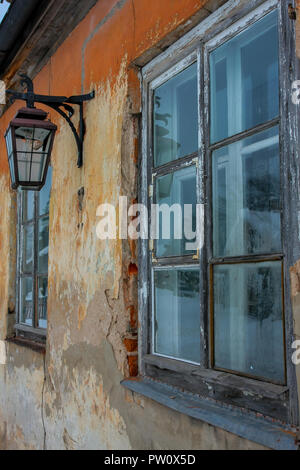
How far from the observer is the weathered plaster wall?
2.09 metres

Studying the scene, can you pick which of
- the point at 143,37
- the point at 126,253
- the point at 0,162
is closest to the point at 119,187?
the point at 126,253

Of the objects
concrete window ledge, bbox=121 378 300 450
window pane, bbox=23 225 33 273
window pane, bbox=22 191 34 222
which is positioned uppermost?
window pane, bbox=22 191 34 222

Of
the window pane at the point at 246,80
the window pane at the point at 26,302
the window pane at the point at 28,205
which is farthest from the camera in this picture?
the window pane at the point at 28,205

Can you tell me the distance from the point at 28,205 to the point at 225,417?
10.1ft

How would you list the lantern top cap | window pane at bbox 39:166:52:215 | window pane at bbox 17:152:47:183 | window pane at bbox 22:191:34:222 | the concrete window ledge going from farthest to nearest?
1. window pane at bbox 22:191:34:222
2. window pane at bbox 39:166:52:215
3. window pane at bbox 17:152:47:183
4. the lantern top cap
5. the concrete window ledge

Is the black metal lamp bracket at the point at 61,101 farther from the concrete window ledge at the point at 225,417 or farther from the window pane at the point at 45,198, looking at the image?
the concrete window ledge at the point at 225,417

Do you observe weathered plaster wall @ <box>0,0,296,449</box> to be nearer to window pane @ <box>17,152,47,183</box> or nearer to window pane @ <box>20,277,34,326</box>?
window pane @ <box>17,152,47,183</box>

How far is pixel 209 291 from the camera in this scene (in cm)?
182

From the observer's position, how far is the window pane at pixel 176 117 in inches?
80.7

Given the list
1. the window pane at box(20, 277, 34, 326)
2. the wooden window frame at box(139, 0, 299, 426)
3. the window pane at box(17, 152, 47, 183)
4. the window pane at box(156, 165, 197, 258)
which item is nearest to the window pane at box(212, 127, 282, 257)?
the wooden window frame at box(139, 0, 299, 426)

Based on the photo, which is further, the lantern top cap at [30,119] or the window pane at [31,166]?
the window pane at [31,166]

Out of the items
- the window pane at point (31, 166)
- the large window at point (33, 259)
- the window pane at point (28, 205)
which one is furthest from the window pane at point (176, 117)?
the window pane at point (28, 205)

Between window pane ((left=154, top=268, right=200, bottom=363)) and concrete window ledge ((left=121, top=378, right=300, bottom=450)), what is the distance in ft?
0.54

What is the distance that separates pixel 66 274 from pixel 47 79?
1705 mm
